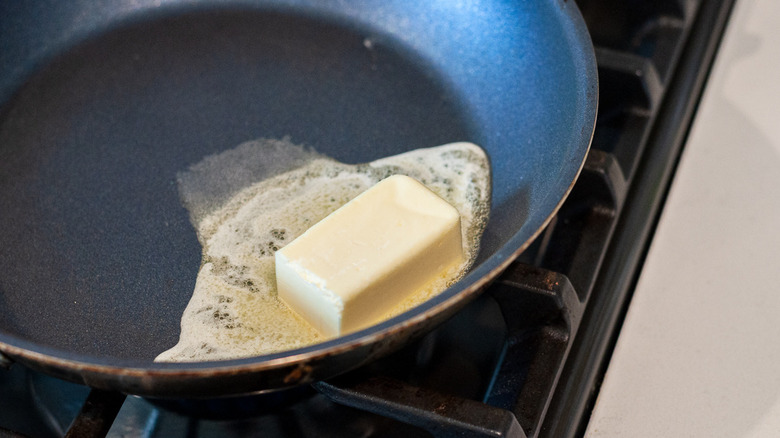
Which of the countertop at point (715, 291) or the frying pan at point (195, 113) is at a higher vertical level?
the frying pan at point (195, 113)

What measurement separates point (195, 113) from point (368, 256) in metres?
0.34

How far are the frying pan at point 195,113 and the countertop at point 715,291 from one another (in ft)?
0.54

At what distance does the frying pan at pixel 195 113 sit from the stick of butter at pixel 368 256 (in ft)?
0.16

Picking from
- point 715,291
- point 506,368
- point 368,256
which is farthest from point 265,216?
point 715,291

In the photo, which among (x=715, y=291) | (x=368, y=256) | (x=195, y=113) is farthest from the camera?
(x=195, y=113)

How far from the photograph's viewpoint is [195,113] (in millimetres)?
817

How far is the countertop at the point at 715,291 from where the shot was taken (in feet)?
2.02

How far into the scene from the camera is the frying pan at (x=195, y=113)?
0.64 metres

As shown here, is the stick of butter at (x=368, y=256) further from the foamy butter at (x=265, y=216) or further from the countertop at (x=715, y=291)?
the countertop at (x=715, y=291)

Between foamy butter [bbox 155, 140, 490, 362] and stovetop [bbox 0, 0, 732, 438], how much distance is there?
0.05 m

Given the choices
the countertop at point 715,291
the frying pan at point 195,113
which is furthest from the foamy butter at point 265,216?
the countertop at point 715,291

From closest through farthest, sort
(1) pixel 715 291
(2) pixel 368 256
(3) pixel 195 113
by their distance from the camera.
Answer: (2) pixel 368 256, (1) pixel 715 291, (3) pixel 195 113

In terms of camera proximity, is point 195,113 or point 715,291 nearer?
point 715,291

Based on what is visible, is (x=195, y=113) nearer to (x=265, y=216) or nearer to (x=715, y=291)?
Result: (x=265, y=216)
